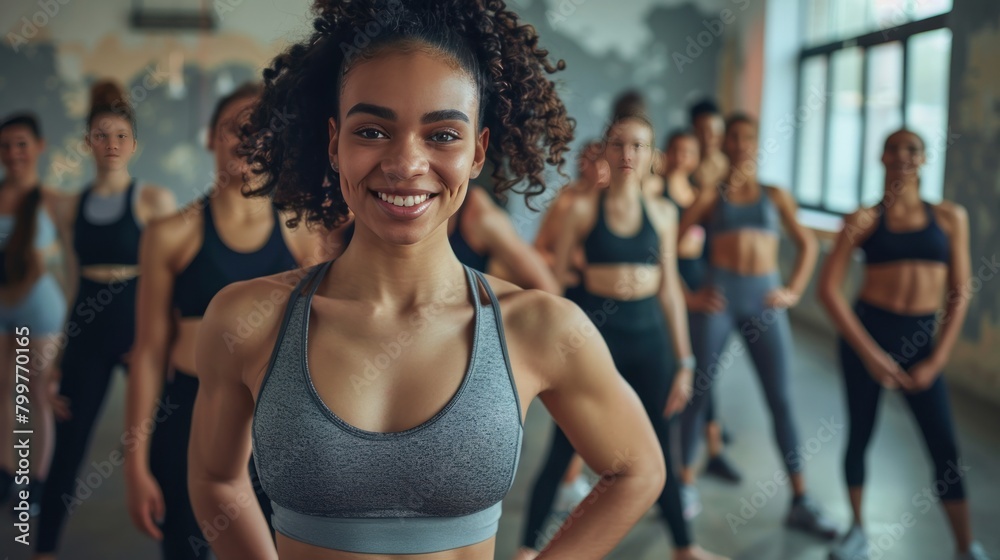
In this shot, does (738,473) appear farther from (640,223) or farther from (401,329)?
(401,329)

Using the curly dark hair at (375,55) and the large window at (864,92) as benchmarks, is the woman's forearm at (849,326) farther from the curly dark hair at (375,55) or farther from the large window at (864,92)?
the large window at (864,92)

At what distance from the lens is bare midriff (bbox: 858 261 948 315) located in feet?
11.1

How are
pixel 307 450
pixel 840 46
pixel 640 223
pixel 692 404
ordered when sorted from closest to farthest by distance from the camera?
pixel 307 450, pixel 640 223, pixel 692 404, pixel 840 46

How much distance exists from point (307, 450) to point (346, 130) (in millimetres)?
356

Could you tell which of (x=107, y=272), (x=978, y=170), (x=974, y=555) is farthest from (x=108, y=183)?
Result: (x=978, y=170)

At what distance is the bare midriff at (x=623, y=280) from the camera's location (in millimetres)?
3084

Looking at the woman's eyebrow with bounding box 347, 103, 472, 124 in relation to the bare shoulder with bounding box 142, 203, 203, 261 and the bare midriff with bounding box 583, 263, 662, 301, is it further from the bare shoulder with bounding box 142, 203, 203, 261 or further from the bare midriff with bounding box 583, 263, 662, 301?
the bare midriff with bounding box 583, 263, 662, 301

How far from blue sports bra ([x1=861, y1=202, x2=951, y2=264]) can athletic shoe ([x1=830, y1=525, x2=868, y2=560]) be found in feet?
3.18

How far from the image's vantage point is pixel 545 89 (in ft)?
3.90

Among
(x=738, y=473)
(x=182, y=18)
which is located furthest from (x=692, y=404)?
(x=182, y=18)

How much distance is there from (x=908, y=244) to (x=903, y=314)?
9.9 inches

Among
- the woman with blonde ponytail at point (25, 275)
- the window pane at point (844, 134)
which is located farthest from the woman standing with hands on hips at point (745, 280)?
the window pane at point (844, 134)

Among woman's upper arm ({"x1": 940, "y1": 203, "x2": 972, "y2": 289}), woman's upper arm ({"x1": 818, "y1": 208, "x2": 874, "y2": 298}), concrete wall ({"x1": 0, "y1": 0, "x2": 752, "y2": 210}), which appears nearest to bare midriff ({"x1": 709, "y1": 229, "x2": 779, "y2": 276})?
woman's upper arm ({"x1": 818, "y1": 208, "x2": 874, "y2": 298})

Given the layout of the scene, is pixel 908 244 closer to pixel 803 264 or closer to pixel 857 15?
pixel 803 264
